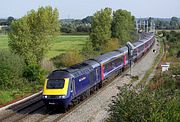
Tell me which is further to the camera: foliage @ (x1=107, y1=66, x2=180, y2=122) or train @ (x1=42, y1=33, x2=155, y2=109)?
train @ (x1=42, y1=33, x2=155, y2=109)

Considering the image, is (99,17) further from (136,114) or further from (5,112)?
(136,114)

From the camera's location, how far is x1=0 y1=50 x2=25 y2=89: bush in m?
30.8

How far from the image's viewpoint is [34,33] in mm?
39469

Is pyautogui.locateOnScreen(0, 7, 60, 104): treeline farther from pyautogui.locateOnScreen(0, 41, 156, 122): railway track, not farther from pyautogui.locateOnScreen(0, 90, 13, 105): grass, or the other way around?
pyautogui.locateOnScreen(0, 41, 156, 122): railway track

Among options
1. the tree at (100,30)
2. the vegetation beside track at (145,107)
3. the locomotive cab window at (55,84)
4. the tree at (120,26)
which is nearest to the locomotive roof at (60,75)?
the locomotive cab window at (55,84)

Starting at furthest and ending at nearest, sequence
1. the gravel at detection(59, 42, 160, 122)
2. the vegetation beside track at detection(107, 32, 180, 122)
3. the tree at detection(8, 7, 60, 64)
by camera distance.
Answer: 1. the tree at detection(8, 7, 60, 64)
2. the gravel at detection(59, 42, 160, 122)
3. the vegetation beside track at detection(107, 32, 180, 122)

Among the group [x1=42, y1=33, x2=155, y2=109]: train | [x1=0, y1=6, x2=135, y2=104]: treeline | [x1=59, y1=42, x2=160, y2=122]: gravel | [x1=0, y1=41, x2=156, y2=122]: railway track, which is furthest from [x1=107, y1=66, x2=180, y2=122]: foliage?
[x1=0, y1=6, x2=135, y2=104]: treeline

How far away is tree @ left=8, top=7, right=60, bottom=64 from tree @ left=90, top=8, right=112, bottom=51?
70.3 ft

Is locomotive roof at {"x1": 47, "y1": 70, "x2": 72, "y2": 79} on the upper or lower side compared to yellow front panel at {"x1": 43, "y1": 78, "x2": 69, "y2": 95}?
upper

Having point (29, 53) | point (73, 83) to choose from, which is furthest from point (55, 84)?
point (29, 53)

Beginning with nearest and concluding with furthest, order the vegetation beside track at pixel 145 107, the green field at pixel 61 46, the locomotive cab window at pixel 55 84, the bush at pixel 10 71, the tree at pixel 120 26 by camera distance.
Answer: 1. the vegetation beside track at pixel 145 107
2. the locomotive cab window at pixel 55 84
3. the bush at pixel 10 71
4. the green field at pixel 61 46
5. the tree at pixel 120 26

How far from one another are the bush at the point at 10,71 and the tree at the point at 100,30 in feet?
100

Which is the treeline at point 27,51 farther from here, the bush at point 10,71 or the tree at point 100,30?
the tree at point 100,30

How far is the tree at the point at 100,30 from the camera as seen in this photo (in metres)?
63.4
